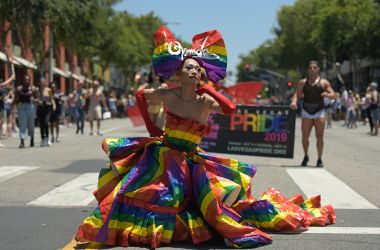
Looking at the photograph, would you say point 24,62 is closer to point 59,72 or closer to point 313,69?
point 59,72

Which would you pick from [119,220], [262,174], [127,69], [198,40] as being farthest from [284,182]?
[127,69]

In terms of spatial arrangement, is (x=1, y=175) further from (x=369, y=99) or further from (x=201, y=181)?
(x=369, y=99)

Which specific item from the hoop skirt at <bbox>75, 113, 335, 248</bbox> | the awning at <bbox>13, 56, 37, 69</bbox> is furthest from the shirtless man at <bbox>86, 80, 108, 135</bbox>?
the awning at <bbox>13, 56, 37, 69</bbox>

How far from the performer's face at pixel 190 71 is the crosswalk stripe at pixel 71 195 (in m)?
2.55

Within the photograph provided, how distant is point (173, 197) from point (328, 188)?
4.17 metres

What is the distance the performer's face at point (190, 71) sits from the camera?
5703 millimetres

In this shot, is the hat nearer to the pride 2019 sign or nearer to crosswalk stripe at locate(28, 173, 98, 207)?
crosswalk stripe at locate(28, 173, 98, 207)

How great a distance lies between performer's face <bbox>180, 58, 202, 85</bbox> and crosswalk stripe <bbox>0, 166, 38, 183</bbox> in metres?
5.03

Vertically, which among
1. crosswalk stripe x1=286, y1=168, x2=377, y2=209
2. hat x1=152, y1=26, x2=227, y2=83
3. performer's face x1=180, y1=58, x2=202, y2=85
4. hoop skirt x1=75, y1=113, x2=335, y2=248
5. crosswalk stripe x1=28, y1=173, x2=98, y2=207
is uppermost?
hat x1=152, y1=26, x2=227, y2=83

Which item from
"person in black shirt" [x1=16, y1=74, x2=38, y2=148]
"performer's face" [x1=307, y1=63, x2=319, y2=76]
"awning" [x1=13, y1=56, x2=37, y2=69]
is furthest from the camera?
"awning" [x1=13, y1=56, x2=37, y2=69]

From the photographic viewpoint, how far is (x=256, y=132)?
13.3m

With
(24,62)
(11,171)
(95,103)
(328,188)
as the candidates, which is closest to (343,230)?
(328,188)

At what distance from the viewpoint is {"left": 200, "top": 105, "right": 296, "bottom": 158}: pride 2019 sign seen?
1297cm

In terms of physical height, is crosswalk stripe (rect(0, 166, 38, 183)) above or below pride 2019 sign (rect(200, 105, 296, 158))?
below
